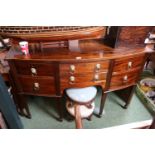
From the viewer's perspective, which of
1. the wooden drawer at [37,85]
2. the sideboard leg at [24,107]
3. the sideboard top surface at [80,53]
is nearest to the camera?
the sideboard top surface at [80,53]

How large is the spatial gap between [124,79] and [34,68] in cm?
82

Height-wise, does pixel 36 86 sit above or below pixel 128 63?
below

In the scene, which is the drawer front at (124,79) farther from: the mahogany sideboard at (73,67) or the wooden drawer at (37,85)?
the wooden drawer at (37,85)

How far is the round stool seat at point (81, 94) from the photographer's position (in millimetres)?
1311

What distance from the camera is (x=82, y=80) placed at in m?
1.27

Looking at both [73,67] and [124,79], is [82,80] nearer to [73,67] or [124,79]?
[73,67]

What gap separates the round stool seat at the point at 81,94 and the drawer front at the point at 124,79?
200 millimetres

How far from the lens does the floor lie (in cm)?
154

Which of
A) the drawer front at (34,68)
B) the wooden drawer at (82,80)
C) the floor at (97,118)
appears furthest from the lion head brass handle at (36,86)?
the floor at (97,118)

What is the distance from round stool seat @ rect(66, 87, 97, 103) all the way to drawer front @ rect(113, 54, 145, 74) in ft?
0.93

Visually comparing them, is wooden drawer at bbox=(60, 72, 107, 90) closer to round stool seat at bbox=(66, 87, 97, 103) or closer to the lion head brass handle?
round stool seat at bbox=(66, 87, 97, 103)

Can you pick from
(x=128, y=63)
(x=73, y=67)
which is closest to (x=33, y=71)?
(x=73, y=67)
